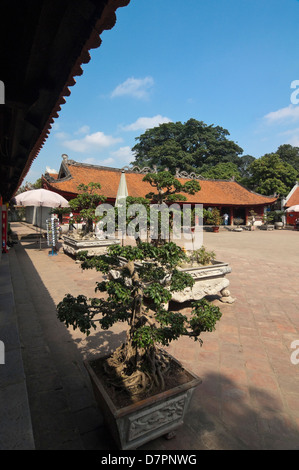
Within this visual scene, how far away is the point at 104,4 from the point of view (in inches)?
49.3

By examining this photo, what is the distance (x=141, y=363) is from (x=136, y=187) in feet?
61.0

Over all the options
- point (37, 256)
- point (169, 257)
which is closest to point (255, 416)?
point (169, 257)

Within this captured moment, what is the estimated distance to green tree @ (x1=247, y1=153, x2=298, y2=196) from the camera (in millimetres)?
27312

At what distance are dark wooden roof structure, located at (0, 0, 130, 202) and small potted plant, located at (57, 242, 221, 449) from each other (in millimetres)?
1354

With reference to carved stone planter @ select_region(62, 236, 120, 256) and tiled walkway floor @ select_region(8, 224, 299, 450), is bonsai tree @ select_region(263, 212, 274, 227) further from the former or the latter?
tiled walkway floor @ select_region(8, 224, 299, 450)

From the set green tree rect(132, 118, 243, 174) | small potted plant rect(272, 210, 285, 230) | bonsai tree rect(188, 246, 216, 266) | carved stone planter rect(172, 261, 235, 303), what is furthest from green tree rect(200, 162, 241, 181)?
carved stone planter rect(172, 261, 235, 303)

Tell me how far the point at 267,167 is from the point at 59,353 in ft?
98.1


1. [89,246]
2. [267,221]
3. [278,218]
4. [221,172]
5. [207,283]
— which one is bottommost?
[207,283]

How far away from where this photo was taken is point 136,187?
20109 mm

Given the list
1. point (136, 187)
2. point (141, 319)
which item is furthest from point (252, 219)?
point (141, 319)

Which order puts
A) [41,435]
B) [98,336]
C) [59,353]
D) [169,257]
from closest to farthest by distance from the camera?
[41,435]
[169,257]
[59,353]
[98,336]

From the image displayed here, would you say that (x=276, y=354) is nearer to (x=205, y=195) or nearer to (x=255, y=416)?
(x=255, y=416)

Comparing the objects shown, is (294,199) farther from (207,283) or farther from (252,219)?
(207,283)

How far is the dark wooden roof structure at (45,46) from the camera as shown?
130cm
